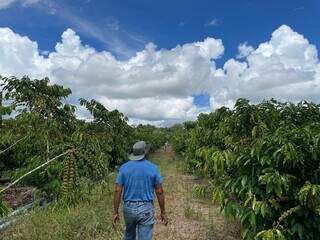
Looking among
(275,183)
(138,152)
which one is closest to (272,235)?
(275,183)

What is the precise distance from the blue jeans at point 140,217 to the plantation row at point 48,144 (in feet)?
1.98

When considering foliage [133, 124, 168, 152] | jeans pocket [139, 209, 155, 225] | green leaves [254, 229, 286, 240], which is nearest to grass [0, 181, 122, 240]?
jeans pocket [139, 209, 155, 225]

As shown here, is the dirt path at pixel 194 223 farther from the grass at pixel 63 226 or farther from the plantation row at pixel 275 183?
the plantation row at pixel 275 183

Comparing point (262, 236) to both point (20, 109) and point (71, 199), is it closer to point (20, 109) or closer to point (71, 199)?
point (71, 199)

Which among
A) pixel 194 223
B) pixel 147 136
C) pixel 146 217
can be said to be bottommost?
pixel 194 223

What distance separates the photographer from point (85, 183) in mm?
6996

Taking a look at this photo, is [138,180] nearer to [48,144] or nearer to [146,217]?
[146,217]

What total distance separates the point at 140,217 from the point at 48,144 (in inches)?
113

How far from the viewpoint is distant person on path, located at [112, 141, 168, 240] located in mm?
6766

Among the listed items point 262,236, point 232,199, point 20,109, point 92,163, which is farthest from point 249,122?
point 20,109

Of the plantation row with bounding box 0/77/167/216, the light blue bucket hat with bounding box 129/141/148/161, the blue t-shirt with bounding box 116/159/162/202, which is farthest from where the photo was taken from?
the light blue bucket hat with bounding box 129/141/148/161

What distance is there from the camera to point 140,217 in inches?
266

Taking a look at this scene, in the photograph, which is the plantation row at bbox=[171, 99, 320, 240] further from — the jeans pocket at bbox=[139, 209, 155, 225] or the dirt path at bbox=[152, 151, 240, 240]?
the dirt path at bbox=[152, 151, 240, 240]

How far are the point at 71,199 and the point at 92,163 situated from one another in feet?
1.66
